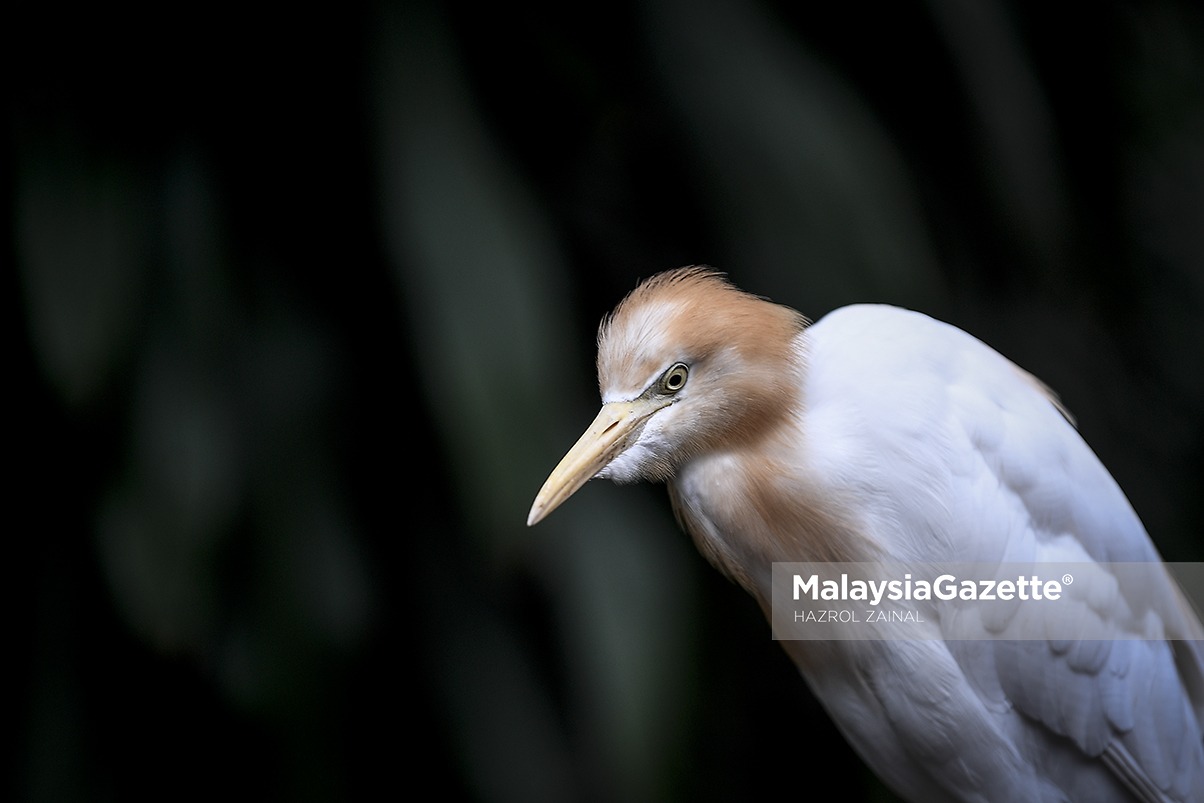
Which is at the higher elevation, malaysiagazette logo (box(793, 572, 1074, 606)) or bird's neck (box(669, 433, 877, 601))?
bird's neck (box(669, 433, 877, 601))

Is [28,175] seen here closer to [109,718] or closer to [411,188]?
[411,188]

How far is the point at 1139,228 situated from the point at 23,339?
3.29ft

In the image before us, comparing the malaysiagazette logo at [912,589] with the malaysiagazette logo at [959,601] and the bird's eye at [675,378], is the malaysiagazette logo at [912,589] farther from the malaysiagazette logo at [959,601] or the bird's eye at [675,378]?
the bird's eye at [675,378]

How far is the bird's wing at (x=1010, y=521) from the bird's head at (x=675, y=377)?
6 centimetres

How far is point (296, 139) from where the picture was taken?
2.15ft

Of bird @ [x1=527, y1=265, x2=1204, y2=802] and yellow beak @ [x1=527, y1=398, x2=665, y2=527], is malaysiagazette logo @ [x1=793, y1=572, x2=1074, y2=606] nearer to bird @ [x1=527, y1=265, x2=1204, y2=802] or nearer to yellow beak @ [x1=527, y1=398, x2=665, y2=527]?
bird @ [x1=527, y1=265, x2=1204, y2=802]

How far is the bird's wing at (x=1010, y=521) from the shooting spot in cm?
46

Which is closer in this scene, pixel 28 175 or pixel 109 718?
Answer: pixel 28 175

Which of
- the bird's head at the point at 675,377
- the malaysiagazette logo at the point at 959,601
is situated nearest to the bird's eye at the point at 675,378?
the bird's head at the point at 675,377

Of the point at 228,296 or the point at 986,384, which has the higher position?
the point at 228,296

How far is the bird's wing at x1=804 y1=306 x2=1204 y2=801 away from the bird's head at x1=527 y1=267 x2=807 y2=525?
55mm

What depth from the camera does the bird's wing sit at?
18.2 inches

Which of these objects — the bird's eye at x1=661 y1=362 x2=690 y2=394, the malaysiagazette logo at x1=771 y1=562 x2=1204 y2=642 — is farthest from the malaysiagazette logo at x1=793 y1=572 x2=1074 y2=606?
the bird's eye at x1=661 y1=362 x2=690 y2=394

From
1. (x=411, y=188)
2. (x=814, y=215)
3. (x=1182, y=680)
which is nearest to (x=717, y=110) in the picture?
(x=814, y=215)
